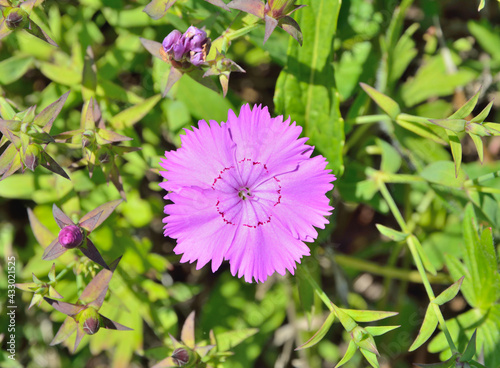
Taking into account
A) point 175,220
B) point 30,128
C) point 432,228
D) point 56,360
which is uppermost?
point 30,128

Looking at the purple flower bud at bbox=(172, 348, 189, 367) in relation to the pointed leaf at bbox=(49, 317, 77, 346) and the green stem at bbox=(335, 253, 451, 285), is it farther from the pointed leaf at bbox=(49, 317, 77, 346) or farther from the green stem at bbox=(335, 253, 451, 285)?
the green stem at bbox=(335, 253, 451, 285)

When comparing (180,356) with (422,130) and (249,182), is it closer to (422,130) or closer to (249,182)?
(249,182)

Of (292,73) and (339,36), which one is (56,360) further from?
(339,36)

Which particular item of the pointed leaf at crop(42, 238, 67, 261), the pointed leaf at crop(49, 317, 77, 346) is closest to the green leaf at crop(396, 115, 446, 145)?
the pointed leaf at crop(42, 238, 67, 261)

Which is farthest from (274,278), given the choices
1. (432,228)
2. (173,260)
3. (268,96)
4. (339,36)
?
(339,36)

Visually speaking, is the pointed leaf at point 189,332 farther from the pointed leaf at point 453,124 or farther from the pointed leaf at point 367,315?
the pointed leaf at point 453,124

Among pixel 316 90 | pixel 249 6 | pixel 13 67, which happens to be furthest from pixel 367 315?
pixel 13 67

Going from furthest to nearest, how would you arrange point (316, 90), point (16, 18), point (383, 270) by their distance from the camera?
point (383, 270)
point (316, 90)
point (16, 18)
